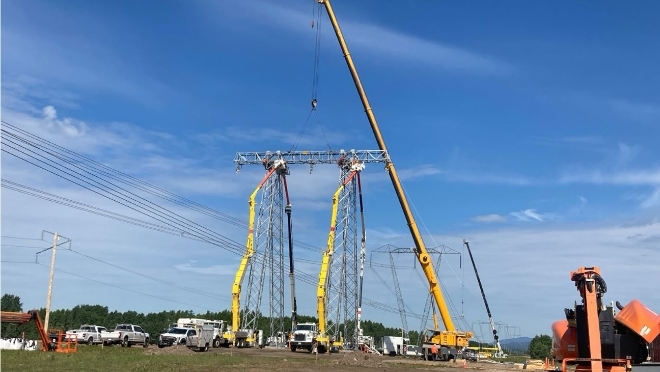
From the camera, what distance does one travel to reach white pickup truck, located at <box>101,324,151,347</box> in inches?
2208

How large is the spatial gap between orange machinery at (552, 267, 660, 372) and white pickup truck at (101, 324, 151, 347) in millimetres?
46818

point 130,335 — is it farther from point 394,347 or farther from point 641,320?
point 641,320

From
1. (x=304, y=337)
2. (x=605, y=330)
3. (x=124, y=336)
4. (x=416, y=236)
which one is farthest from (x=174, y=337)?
(x=605, y=330)

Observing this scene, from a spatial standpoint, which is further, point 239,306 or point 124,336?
point 239,306

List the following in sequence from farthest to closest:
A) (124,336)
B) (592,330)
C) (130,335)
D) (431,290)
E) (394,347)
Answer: (394,347) < (431,290) < (130,335) < (124,336) < (592,330)

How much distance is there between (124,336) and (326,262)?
68.2 ft

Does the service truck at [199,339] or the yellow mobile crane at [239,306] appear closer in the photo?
the service truck at [199,339]

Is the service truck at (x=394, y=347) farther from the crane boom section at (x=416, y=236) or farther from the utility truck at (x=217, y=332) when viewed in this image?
the utility truck at (x=217, y=332)

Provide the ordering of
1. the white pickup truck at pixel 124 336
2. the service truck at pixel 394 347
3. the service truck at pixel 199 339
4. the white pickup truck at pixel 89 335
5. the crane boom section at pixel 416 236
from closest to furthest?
the service truck at pixel 199 339, the white pickup truck at pixel 124 336, the white pickup truck at pixel 89 335, the crane boom section at pixel 416 236, the service truck at pixel 394 347

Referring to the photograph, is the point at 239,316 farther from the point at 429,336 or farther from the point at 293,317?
the point at 429,336

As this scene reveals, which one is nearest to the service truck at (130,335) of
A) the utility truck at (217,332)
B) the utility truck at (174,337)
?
the utility truck at (174,337)

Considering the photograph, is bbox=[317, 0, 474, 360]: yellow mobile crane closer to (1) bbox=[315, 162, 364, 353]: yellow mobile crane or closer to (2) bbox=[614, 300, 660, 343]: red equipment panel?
(1) bbox=[315, 162, 364, 353]: yellow mobile crane

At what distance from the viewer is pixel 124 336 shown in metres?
56.2

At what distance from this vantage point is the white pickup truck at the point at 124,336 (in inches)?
2208
